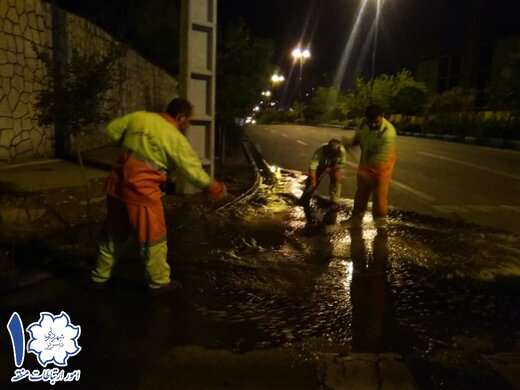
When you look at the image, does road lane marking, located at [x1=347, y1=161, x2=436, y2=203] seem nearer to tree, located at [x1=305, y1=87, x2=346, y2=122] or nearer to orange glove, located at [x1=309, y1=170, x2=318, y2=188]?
orange glove, located at [x1=309, y1=170, x2=318, y2=188]

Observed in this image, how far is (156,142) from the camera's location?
4.05 meters

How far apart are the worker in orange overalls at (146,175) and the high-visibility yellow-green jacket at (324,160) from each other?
15.4ft

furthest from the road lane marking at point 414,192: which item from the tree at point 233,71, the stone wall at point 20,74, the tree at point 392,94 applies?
the tree at point 392,94

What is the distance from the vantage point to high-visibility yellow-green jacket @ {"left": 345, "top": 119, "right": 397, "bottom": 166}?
694 cm

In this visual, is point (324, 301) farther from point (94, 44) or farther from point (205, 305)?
point (94, 44)

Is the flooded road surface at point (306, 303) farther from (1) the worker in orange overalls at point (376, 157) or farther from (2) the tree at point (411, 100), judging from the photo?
(2) the tree at point (411, 100)

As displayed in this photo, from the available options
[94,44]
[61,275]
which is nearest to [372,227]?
[61,275]

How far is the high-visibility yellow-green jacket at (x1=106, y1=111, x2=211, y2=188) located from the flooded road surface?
1149 mm

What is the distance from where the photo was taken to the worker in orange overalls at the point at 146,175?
4.04 meters

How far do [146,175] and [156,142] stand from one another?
0.91 feet

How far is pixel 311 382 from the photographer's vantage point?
3129mm

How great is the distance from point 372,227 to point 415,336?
3.68m

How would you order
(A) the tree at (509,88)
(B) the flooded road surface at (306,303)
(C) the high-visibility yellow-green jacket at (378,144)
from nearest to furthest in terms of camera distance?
(B) the flooded road surface at (306,303) < (C) the high-visibility yellow-green jacket at (378,144) < (A) the tree at (509,88)

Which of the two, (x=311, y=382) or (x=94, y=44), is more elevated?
(x=94, y=44)
